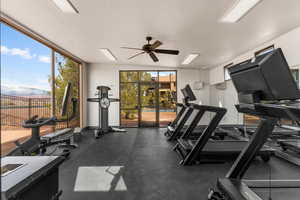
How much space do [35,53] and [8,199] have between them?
195 inches

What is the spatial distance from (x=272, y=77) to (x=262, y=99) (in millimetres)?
284

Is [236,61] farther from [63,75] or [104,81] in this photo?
[63,75]

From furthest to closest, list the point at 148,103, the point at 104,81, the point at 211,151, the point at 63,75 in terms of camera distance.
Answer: the point at 148,103, the point at 104,81, the point at 63,75, the point at 211,151

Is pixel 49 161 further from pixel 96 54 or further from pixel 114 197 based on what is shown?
pixel 96 54

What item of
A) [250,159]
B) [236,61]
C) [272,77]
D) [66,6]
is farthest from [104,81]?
[272,77]

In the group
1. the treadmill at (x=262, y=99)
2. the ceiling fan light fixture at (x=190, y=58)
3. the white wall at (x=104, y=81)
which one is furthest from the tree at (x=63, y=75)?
the treadmill at (x=262, y=99)

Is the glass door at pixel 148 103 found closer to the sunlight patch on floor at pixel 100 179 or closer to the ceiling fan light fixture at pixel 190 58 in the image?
the ceiling fan light fixture at pixel 190 58

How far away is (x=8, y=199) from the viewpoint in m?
0.87

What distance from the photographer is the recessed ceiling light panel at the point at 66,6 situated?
9.97ft

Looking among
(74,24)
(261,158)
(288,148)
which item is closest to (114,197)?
(261,158)

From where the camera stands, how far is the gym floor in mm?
2328

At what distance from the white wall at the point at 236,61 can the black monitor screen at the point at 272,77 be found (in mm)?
3665

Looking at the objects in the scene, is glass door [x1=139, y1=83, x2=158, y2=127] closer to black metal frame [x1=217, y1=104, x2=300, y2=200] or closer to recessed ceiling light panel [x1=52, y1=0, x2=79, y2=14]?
recessed ceiling light panel [x1=52, y1=0, x2=79, y2=14]

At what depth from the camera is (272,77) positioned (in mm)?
1357
